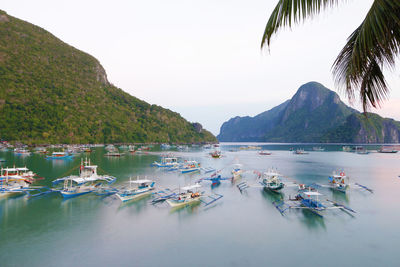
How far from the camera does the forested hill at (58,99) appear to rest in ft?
387

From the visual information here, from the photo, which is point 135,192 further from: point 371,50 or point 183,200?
point 371,50

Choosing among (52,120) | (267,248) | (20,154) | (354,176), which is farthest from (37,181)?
(52,120)

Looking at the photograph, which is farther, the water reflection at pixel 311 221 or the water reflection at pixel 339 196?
the water reflection at pixel 339 196

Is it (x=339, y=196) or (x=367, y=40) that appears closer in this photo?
(x=367, y=40)

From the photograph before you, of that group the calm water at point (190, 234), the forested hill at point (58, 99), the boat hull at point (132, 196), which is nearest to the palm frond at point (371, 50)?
the calm water at point (190, 234)

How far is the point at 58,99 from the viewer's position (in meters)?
139

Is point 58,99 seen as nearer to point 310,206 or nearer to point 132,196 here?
point 132,196

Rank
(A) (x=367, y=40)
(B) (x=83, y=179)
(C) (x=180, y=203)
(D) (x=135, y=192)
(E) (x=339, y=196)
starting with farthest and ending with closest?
(B) (x=83, y=179) < (E) (x=339, y=196) < (D) (x=135, y=192) < (C) (x=180, y=203) < (A) (x=367, y=40)

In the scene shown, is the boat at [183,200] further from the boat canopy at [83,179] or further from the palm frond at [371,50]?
the palm frond at [371,50]

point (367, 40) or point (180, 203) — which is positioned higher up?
point (367, 40)

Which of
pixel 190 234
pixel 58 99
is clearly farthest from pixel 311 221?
pixel 58 99

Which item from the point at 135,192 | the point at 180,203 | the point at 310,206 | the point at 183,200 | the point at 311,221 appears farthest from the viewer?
the point at 135,192

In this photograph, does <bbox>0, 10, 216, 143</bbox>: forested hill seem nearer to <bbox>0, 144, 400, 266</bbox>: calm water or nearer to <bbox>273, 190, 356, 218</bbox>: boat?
<bbox>0, 144, 400, 266</bbox>: calm water

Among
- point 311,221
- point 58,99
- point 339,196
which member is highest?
point 58,99
